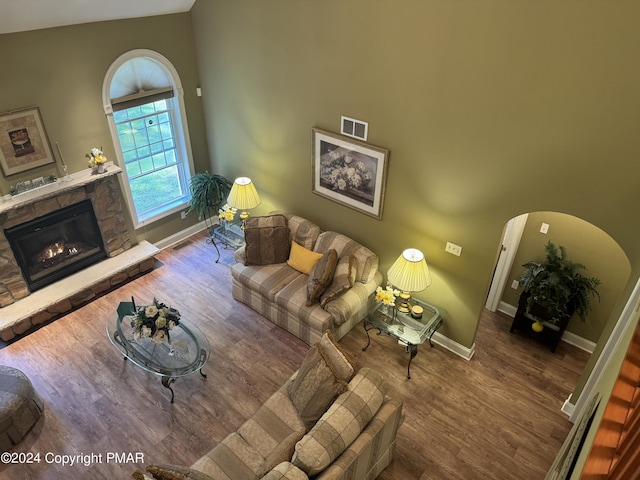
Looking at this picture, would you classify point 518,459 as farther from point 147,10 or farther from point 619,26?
point 147,10

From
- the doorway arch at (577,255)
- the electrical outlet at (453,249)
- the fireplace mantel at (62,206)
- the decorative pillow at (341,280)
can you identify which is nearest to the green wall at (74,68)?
the fireplace mantel at (62,206)

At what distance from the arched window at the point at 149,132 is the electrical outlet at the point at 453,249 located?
403 centimetres

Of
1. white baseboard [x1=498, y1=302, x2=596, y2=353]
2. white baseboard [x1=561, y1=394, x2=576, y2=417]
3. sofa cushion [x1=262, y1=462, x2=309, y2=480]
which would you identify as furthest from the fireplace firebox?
white baseboard [x1=498, y1=302, x2=596, y2=353]

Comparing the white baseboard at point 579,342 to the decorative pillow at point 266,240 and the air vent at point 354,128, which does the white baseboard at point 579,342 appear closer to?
the air vent at point 354,128

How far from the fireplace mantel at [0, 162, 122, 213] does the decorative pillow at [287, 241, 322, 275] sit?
248 cm

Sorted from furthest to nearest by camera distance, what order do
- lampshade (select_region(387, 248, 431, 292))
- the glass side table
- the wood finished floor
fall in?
1. the glass side table
2. lampshade (select_region(387, 248, 431, 292))
3. the wood finished floor

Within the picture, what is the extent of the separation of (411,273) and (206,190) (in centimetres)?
333

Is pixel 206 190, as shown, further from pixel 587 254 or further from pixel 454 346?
pixel 587 254

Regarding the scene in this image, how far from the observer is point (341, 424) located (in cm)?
332

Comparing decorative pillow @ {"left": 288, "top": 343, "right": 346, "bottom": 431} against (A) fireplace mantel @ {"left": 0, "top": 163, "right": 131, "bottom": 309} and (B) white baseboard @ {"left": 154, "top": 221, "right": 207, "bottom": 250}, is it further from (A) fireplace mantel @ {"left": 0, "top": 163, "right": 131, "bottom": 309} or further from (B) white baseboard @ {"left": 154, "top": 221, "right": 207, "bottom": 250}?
(B) white baseboard @ {"left": 154, "top": 221, "right": 207, "bottom": 250}

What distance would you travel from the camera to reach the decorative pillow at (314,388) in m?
3.60

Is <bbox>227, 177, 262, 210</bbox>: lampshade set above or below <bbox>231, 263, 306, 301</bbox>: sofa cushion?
above

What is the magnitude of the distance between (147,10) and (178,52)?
0.69m

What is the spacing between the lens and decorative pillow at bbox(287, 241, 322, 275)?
18.0ft
